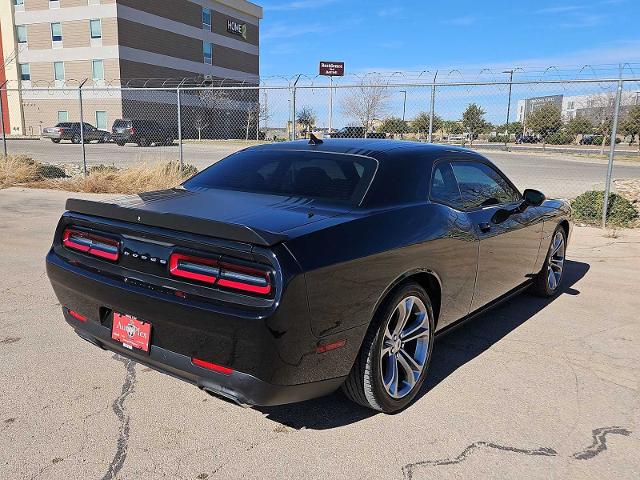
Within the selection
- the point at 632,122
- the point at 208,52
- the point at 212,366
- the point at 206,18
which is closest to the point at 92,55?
the point at 208,52

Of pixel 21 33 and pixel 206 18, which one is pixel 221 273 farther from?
pixel 206 18

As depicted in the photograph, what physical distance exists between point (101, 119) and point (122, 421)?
46202mm

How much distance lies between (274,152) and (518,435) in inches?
96.3

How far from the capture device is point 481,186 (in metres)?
4.19

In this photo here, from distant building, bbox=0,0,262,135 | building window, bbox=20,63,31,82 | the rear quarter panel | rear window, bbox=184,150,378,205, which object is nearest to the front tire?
the rear quarter panel

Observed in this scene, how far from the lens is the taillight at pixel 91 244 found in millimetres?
2855

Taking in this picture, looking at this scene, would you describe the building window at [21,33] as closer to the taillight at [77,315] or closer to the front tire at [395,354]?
the taillight at [77,315]

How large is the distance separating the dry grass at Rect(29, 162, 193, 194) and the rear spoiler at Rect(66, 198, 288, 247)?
919 cm

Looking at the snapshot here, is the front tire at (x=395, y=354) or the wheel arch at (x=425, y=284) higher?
the wheel arch at (x=425, y=284)

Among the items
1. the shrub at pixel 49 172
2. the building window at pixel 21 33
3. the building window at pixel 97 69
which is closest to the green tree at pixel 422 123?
the shrub at pixel 49 172

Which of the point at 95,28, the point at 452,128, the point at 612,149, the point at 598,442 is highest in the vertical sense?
the point at 95,28

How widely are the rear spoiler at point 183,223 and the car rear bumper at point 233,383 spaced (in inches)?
23.9

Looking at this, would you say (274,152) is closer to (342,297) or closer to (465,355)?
(342,297)

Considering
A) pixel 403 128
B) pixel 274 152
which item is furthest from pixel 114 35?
pixel 274 152
